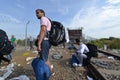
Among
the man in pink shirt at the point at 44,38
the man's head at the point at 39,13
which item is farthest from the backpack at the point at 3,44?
the man in pink shirt at the point at 44,38

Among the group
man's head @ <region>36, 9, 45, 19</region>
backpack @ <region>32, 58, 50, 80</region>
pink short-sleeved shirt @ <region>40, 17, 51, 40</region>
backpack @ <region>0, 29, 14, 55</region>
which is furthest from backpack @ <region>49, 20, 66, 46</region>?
backpack @ <region>0, 29, 14, 55</region>

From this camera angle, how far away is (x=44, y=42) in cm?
643

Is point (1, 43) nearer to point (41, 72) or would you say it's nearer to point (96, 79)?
point (41, 72)

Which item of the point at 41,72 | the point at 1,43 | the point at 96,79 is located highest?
the point at 1,43

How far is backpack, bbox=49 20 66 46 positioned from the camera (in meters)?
6.55

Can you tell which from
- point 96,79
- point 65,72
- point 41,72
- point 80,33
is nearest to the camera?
point 41,72

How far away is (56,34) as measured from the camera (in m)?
6.61

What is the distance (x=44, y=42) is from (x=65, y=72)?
406 centimetres

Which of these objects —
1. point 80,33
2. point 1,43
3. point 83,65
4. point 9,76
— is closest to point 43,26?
point 1,43

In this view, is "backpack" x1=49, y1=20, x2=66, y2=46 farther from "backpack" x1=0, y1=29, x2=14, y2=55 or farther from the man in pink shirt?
"backpack" x1=0, y1=29, x2=14, y2=55

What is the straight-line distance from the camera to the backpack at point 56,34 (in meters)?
6.55

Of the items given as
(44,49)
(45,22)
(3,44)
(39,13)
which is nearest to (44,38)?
A: (44,49)

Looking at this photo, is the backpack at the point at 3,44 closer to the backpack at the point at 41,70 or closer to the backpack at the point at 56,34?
the backpack at the point at 41,70

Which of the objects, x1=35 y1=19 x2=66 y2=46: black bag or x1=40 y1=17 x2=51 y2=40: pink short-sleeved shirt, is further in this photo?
x1=35 y1=19 x2=66 y2=46: black bag
